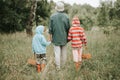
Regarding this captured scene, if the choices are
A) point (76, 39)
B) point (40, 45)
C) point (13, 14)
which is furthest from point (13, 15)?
point (76, 39)

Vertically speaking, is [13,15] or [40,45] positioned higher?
[13,15]

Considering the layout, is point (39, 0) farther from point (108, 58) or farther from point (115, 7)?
point (108, 58)

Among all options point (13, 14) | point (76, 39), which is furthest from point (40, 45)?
point (13, 14)

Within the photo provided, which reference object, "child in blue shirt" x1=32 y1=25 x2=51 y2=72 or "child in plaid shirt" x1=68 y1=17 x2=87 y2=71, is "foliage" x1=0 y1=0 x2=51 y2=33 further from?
"child in plaid shirt" x1=68 y1=17 x2=87 y2=71

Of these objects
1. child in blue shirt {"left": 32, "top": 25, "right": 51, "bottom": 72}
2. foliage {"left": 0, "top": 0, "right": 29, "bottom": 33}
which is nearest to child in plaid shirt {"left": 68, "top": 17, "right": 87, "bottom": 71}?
child in blue shirt {"left": 32, "top": 25, "right": 51, "bottom": 72}

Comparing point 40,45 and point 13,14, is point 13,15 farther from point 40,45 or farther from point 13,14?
point 40,45

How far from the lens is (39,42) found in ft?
30.5

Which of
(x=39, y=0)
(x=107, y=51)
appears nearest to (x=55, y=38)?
(x=107, y=51)

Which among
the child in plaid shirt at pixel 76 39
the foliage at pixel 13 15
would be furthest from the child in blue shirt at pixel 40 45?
the foliage at pixel 13 15

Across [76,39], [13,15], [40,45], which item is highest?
[13,15]

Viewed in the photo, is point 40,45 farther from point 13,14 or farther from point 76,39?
point 13,14

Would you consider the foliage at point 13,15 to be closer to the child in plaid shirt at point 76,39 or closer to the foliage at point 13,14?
the foliage at point 13,14

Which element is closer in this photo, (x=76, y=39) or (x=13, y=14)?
(x=76, y=39)

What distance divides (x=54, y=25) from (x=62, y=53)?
92 centimetres
